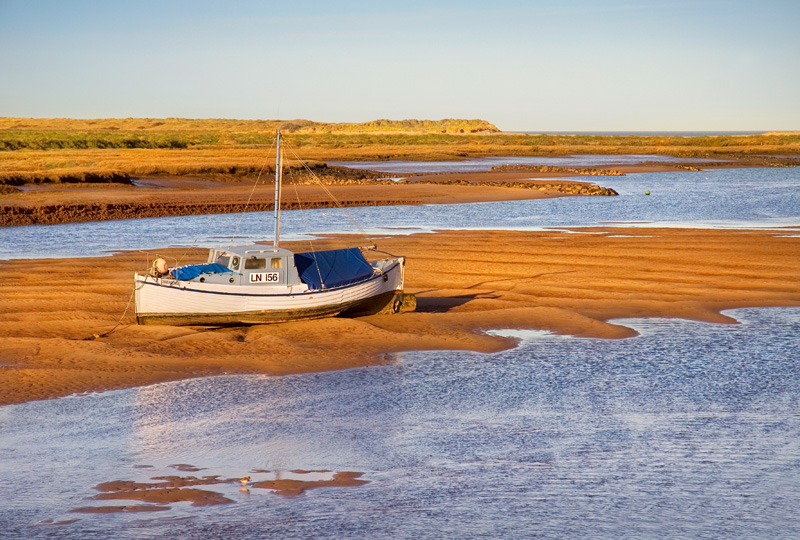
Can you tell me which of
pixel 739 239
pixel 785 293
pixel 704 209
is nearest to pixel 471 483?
pixel 785 293

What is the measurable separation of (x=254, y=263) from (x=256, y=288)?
714 mm

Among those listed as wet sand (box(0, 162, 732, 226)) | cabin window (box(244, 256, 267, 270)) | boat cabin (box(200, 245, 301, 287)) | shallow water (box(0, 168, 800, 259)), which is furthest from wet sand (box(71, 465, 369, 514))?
wet sand (box(0, 162, 732, 226))

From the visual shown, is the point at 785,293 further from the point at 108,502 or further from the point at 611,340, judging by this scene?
the point at 108,502

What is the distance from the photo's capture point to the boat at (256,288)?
23.0 meters

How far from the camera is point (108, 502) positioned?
13.0m

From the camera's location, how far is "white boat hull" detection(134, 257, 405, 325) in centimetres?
2289

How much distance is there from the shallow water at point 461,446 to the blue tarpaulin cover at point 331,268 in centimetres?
358

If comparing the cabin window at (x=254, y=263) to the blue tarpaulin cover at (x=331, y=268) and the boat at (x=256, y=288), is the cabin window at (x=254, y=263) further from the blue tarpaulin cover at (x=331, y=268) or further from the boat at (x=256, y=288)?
the blue tarpaulin cover at (x=331, y=268)

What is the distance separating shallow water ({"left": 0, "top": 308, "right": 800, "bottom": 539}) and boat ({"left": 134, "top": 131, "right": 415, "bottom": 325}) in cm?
352

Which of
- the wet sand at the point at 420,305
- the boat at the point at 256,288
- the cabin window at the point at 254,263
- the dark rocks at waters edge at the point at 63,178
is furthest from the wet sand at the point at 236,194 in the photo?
the cabin window at the point at 254,263

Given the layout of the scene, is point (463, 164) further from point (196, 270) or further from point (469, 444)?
point (469, 444)

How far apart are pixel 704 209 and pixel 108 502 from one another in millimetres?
51436

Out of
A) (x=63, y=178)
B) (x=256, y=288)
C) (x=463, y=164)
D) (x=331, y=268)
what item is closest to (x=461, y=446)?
(x=256, y=288)

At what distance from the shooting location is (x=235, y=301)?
23391 mm
